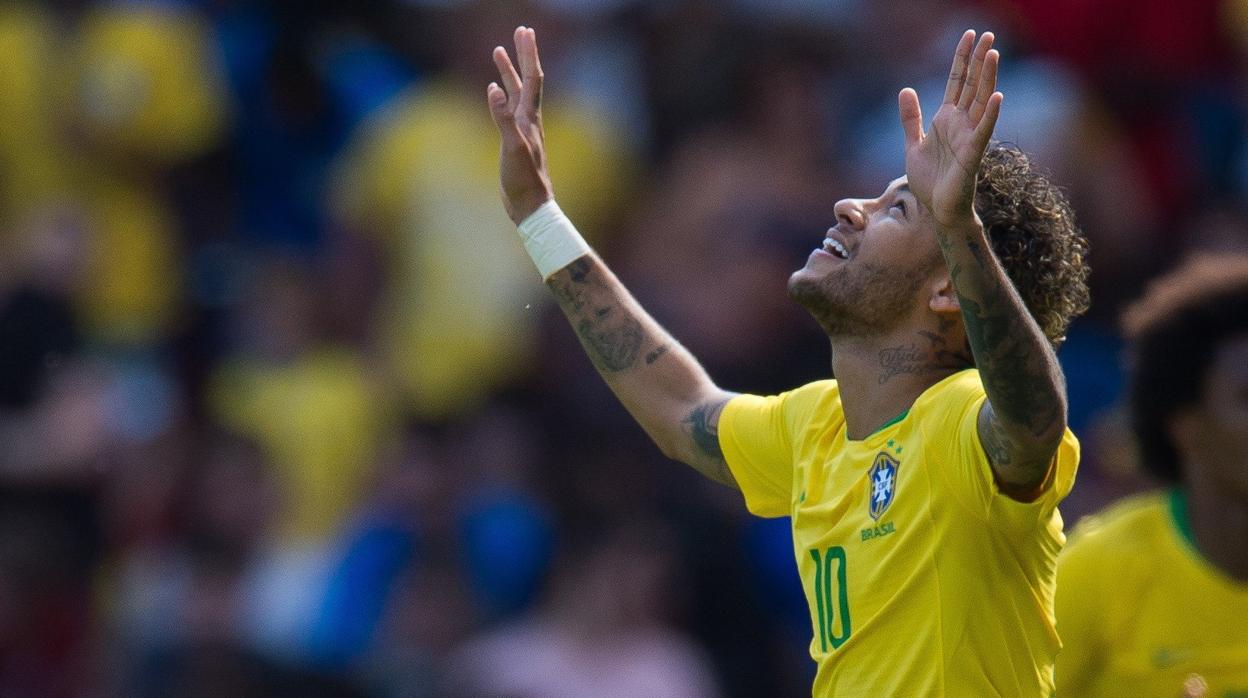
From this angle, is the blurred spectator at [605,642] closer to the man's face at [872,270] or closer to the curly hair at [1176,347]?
the curly hair at [1176,347]

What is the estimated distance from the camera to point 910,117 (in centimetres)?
368

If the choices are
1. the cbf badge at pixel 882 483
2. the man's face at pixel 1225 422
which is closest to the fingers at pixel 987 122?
the cbf badge at pixel 882 483

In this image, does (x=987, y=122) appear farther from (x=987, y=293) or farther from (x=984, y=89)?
(x=987, y=293)

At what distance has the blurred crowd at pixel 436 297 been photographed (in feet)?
25.6

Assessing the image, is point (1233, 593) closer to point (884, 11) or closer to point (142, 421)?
point (884, 11)

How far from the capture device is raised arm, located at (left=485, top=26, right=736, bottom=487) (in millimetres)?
4734

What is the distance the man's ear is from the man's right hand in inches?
44.6

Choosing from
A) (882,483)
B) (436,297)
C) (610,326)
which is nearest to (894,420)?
(882,483)

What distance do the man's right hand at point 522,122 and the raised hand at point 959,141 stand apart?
1284mm

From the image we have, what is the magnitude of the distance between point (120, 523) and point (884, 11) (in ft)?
13.9

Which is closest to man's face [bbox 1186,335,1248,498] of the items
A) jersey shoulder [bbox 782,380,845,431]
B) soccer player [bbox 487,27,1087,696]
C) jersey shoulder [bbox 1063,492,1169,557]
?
jersey shoulder [bbox 1063,492,1169,557]

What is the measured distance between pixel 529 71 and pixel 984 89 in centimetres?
144

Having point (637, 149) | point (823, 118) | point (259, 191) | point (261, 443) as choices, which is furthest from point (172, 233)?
point (823, 118)

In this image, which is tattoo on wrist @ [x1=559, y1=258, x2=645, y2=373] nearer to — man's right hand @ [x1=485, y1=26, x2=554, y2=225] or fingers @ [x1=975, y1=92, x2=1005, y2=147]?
man's right hand @ [x1=485, y1=26, x2=554, y2=225]
